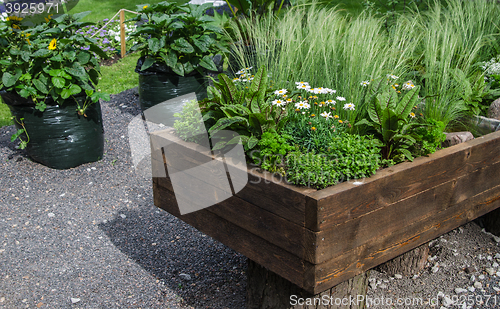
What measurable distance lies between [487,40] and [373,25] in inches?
46.5

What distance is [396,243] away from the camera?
5.87ft

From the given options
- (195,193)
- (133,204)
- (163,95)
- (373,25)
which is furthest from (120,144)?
(373,25)

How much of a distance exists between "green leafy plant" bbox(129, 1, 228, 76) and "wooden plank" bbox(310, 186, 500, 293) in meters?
2.97

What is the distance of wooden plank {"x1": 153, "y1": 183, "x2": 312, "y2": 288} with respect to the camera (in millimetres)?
1592

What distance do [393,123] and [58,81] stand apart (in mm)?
2798

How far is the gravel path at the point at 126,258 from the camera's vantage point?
7.54 ft

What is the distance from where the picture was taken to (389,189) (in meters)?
1.66

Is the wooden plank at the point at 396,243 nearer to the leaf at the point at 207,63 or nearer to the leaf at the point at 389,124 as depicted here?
the leaf at the point at 389,124

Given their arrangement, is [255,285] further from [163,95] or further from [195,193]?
[163,95]

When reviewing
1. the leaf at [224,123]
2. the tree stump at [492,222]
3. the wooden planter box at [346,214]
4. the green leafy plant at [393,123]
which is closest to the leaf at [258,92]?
the leaf at [224,123]

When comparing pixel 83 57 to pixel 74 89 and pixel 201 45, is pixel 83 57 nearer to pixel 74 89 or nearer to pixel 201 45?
pixel 74 89

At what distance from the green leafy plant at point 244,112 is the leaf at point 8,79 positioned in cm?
215

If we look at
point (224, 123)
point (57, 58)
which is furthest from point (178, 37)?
point (224, 123)

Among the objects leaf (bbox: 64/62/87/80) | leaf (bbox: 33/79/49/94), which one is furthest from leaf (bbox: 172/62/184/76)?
leaf (bbox: 33/79/49/94)
